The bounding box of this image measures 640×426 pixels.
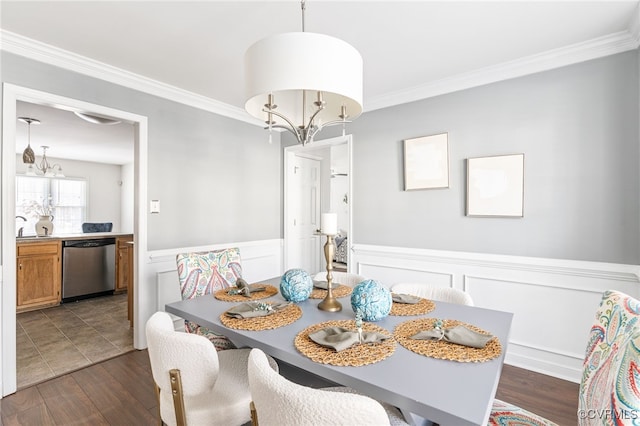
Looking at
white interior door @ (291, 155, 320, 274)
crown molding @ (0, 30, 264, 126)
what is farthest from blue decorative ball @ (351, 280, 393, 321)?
white interior door @ (291, 155, 320, 274)

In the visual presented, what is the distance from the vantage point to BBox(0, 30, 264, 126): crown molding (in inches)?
84.1

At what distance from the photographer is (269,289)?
79.1 inches

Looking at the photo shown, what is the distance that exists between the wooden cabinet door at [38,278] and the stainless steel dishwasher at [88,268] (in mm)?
100

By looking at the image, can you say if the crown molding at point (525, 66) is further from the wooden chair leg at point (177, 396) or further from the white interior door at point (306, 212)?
the wooden chair leg at point (177, 396)

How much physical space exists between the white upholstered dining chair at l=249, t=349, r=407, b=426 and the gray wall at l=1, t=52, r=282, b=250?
2.52 m

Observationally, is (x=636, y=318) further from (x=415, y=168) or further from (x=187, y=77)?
(x=187, y=77)

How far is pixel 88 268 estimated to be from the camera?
14.2ft

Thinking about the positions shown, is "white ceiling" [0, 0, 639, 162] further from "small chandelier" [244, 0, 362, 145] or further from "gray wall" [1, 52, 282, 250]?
"small chandelier" [244, 0, 362, 145]

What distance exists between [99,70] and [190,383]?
2.61 m

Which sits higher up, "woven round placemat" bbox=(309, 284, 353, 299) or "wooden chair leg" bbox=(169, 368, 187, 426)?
"woven round placemat" bbox=(309, 284, 353, 299)

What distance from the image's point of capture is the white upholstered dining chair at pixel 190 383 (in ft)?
3.59

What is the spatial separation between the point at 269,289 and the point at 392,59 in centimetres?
197

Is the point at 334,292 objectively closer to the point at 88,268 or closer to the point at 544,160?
the point at 544,160

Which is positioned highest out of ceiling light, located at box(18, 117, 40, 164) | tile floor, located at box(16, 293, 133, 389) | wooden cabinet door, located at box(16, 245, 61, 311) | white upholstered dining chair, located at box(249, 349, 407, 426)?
ceiling light, located at box(18, 117, 40, 164)
